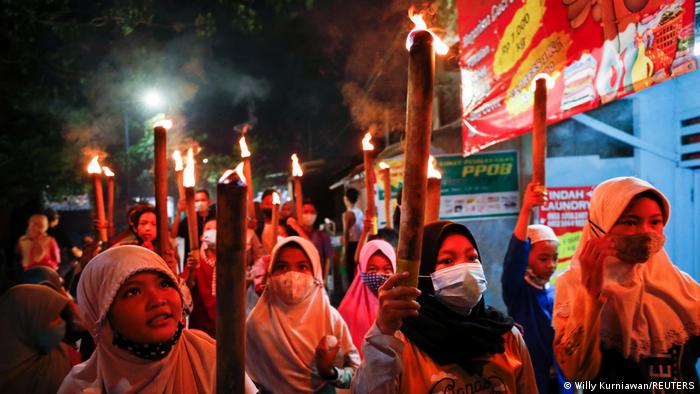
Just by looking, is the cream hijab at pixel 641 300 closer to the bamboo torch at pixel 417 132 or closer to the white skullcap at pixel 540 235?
the bamboo torch at pixel 417 132

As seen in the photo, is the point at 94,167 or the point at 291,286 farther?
the point at 94,167

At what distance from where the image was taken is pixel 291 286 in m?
3.55

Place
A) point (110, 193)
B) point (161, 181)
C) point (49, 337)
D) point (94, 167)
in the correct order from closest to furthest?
point (161, 181) < point (49, 337) < point (94, 167) < point (110, 193)

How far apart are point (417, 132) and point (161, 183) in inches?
72.0

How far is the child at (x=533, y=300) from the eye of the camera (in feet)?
11.3

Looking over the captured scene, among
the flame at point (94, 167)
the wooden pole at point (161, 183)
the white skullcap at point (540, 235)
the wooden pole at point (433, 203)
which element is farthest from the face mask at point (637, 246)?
the flame at point (94, 167)

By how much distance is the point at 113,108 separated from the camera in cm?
1742

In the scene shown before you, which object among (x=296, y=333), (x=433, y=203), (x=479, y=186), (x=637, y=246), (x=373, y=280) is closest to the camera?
(x=637, y=246)

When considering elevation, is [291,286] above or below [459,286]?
below

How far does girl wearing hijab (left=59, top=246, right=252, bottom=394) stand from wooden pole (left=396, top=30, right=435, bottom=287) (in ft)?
4.47

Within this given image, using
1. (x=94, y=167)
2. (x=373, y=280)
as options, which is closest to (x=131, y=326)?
(x=373, y=280)

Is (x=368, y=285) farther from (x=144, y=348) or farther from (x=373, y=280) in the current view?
(x=144, y=348)

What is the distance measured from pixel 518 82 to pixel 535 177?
214cm

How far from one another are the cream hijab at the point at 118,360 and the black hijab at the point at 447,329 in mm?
1081
